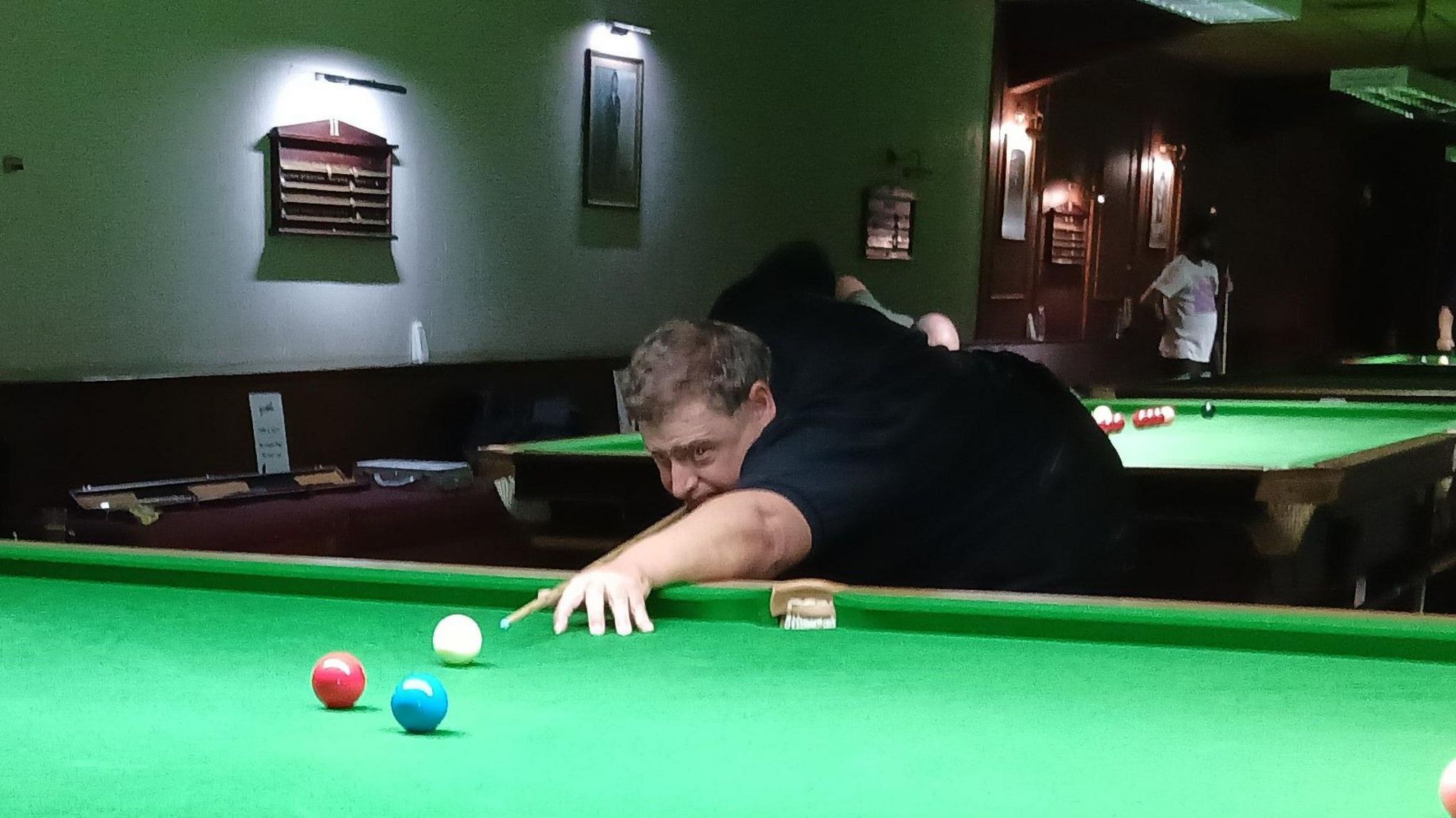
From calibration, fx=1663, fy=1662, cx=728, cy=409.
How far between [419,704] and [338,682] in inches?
4.9

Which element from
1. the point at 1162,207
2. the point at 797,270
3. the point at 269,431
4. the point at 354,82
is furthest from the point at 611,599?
the point at 1162,207

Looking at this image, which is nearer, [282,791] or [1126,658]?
[282,791]

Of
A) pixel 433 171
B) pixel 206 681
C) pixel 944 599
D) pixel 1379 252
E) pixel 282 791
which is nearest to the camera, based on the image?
pixel 282 791

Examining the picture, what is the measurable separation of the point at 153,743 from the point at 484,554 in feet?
10.3

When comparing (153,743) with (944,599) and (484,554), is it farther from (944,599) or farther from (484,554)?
(484,554)

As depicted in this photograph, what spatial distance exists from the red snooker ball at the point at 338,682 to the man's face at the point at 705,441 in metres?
0.88

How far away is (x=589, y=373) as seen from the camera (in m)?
5.49

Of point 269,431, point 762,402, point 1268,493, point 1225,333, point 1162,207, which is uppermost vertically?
point 1162,207

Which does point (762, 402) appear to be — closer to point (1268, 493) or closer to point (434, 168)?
point (1268, 493)

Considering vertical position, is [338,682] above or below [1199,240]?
below

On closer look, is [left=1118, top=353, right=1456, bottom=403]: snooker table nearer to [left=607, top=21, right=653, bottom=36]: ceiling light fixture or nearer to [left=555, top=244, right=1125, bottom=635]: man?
[left=607, top=21, right=653, bottom=36]: ceiling light fixture

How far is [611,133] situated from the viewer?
6.01 meters

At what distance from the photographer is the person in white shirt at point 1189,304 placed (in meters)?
9.02

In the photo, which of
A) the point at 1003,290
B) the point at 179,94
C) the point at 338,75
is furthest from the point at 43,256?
the point at 1003,290
